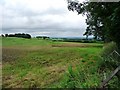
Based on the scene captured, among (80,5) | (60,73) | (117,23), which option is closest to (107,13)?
(117,23)

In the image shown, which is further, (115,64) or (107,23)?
(115,64)

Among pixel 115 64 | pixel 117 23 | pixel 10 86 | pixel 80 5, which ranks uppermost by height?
pixel 80 5

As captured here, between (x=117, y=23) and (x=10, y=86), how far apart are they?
5.87 m

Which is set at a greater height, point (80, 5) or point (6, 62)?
point (80, 5)

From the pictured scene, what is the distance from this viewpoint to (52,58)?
63.6 ft

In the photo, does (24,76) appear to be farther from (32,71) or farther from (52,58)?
(52,58)

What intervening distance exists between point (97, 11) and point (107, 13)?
58 centimetres

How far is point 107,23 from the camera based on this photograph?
1101cm

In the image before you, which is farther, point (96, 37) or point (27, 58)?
point (27, 58)

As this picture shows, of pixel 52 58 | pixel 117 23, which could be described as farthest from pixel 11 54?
pixel 117 23

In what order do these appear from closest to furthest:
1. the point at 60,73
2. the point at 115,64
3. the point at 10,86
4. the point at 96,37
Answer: the point at 115,64 < the point at 10,86 < the point at 60,73 < the point at 96,37

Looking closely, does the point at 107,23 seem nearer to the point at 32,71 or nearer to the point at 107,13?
the point at 107,13

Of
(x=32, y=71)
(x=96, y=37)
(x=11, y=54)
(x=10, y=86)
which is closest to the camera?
(x=10, y=86)

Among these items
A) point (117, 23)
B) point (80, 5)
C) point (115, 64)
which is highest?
point (80, 5)
